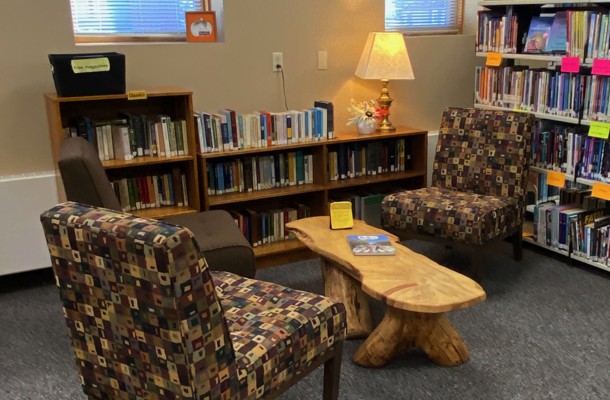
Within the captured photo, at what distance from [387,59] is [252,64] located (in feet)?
2.74

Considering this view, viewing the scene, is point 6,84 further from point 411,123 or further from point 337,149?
point 411,123

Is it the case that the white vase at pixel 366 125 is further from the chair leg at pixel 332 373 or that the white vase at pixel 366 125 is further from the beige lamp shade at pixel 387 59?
the chair leg at pixel 332 373

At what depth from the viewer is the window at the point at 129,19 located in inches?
141

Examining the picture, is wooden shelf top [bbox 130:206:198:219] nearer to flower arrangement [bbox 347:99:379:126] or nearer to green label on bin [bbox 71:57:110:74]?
green label on bin [bbox 71:57:110:74]

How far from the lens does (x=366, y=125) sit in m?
4.01

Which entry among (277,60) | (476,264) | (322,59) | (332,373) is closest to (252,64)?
(277,60)

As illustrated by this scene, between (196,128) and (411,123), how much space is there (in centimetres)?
168

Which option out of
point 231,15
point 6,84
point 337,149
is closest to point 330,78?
point 337,149

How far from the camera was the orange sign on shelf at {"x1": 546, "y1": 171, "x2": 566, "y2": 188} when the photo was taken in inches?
144

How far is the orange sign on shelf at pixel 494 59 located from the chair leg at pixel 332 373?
2.52 meters

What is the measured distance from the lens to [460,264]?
3764 mm

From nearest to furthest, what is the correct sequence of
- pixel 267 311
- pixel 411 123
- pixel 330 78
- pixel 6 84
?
pixel 267 311, pixel 6 84, pixel 330 78, pixel 411 123

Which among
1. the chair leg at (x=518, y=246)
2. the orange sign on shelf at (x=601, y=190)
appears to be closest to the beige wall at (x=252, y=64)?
the chair leg at (x=518, y=246)

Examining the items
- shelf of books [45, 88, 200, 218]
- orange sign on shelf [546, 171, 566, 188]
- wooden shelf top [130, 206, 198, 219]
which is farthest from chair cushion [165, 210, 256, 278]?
orange sign on shelf [546, 171, 566, 188]
